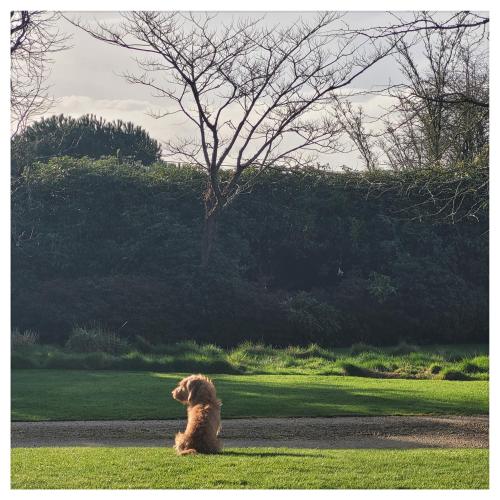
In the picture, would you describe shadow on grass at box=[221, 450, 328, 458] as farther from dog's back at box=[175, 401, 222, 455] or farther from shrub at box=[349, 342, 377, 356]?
shrub at box=[349, 342, 377, 356]

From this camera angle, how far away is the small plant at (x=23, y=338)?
16928mm

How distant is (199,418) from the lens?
26.3ft

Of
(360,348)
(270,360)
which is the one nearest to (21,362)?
(270,360)

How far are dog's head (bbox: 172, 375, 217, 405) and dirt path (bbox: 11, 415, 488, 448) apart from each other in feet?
A: 4.54

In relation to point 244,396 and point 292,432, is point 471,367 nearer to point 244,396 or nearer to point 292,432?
point 244,396

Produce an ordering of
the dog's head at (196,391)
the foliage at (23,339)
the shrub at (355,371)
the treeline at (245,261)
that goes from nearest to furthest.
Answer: the dog's head at (196,391) → the shrub at (355,371) → the foliage at (23,339) → the treeline at (245,261)

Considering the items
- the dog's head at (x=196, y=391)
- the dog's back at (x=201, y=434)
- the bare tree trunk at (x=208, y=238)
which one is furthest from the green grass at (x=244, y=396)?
the bare tree trunk at (x=208, y=238)

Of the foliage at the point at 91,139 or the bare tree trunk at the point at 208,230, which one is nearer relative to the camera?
the bare tree trunk at the point at 208,230

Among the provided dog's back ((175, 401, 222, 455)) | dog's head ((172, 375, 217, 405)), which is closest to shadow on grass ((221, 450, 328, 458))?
dog's back ((175, 401, 222, 455))

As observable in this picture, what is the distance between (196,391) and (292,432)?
7.78 feet

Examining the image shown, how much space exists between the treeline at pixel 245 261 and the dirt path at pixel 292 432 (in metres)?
8.36

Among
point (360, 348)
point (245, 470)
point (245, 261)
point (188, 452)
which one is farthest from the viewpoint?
point (245, 261)

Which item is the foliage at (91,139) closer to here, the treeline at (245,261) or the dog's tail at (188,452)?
the treeline at (245,261)

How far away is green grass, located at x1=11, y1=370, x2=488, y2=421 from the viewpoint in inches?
448
